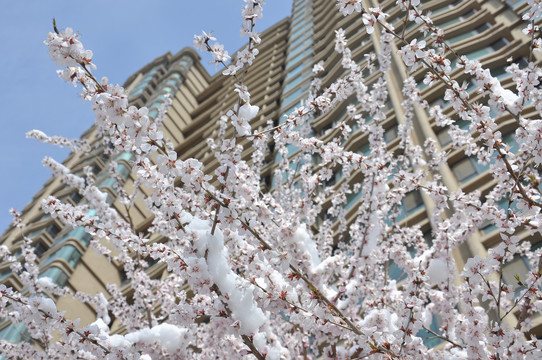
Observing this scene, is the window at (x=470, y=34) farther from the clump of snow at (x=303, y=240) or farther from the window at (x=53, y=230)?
the window at (x=53, y=230)

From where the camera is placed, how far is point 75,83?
4.45 meters

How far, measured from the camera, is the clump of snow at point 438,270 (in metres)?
7.68

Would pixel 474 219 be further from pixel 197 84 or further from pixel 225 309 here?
pixel 197 84

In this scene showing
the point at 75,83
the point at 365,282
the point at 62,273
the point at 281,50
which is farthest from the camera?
the point at 281,50

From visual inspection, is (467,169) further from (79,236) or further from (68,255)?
(79,236)

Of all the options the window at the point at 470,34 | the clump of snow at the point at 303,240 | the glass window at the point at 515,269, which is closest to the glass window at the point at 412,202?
the glass window at the point at 515,269

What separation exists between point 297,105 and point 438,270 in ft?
73.3

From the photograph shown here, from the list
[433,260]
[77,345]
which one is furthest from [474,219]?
[77,345]

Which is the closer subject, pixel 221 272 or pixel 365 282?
pixel 221 272

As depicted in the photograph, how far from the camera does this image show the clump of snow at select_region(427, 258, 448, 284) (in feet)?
25.2

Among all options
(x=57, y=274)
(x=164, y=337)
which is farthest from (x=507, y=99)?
(x=57, y=274)

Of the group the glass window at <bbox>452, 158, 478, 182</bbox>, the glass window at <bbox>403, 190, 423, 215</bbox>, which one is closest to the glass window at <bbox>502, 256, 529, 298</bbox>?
the glass window at <bbox>452, 158, 478, 182</bbox>

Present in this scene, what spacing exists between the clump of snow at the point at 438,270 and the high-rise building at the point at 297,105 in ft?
10.6

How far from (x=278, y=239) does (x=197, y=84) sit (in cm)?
4786
